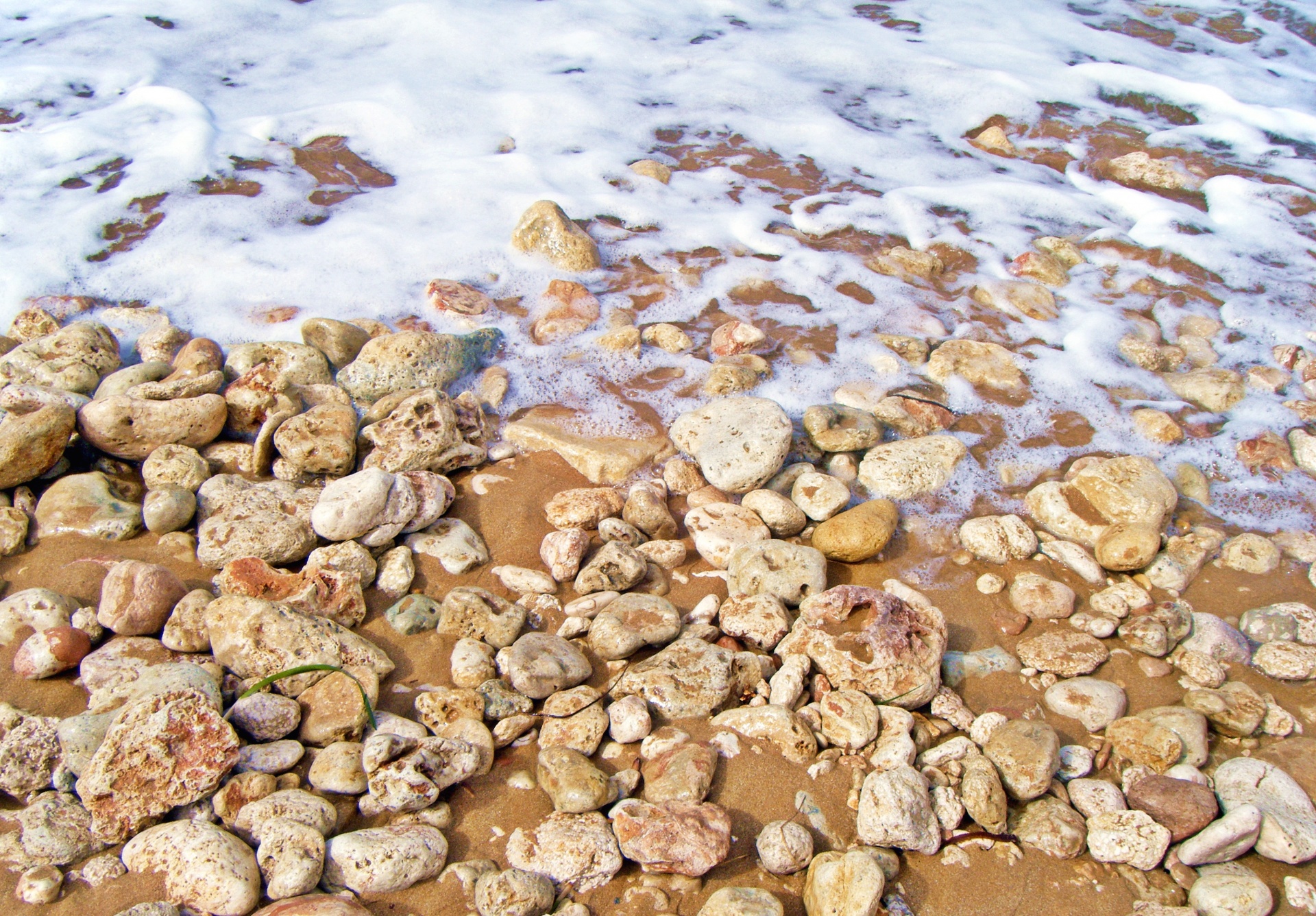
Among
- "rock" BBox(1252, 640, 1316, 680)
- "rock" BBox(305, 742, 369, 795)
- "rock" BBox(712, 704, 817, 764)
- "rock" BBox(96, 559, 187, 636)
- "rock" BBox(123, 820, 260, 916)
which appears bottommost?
"rock" BBox(1252, 640, 1316, 680)

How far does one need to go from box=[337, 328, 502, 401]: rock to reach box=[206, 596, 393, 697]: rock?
1.36 metres

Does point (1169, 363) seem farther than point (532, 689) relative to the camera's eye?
Yes

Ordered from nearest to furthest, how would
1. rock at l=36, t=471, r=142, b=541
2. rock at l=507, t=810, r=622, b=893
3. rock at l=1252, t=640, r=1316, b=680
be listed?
1. rock at l=507, t=810, r=622, b=893
2. rock at l=1252, t=640, r=1316, b=680
3. rock at l=36, t=471, r=142, b=541

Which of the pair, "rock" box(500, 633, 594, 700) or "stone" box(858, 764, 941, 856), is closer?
"stone" box(858, 764, 941, 856)

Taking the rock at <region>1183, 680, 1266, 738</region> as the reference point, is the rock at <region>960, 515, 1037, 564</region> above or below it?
above

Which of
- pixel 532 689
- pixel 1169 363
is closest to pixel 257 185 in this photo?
pixel 532 689

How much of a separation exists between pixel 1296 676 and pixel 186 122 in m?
7.36

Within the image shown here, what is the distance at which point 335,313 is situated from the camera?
14.9ft

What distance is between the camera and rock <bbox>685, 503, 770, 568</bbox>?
3342 mm

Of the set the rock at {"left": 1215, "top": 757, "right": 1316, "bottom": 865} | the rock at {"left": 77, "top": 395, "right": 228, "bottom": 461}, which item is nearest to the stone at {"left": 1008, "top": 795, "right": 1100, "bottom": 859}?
the rock at {"left": 1215, "top": 757, "right": 1316, "bottom": 865}

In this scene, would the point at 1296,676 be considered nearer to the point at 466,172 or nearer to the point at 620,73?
the point at 466,172

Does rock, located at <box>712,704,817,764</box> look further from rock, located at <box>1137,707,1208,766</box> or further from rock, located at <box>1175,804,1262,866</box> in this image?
rock, located at <box>1137,707,1208,766</box>

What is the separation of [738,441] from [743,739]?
142 cm

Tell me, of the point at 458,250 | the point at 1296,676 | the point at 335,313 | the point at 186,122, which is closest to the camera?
the point at 1296,676
